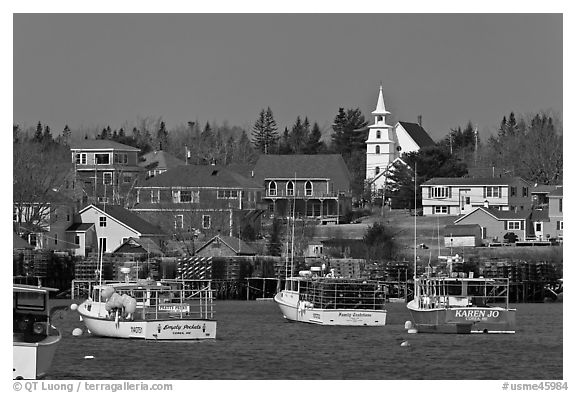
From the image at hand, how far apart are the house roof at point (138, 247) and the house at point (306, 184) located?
26.7m

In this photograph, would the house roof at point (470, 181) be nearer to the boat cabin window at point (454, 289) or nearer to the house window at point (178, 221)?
the house window at point (178, 221)

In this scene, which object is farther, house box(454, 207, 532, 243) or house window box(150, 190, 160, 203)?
house window box(150, 190, 160, 203)

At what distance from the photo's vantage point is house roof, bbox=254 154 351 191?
153 meters

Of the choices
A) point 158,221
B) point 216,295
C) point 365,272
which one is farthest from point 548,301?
point 158,221

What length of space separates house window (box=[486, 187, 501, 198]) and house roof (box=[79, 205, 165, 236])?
31210 mm

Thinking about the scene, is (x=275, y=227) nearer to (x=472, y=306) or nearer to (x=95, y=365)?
(x=472, y=306)

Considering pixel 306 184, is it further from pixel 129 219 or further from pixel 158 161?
pixel 129 219

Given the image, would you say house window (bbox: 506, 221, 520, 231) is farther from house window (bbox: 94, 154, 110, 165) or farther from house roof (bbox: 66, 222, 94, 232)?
house window (bbox: 94, 154, 110, 165)

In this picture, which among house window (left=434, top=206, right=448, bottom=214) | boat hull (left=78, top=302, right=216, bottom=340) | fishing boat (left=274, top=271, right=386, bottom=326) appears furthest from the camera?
house window (left=434, top=206, right=448, bottom=214)

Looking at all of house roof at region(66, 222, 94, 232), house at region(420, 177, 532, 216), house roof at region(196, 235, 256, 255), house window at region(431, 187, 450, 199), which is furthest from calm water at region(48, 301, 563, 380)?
house window at region(431, 187, 450, 199)

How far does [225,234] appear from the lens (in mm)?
128500

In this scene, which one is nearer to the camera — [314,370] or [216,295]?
[314,370]

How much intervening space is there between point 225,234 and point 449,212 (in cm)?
2369

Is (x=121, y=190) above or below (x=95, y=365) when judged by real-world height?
above
